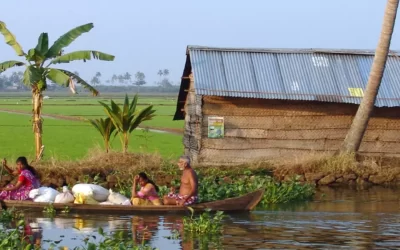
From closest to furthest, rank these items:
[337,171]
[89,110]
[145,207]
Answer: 1. [145,207]
2. [337,171]
3. [89,110]

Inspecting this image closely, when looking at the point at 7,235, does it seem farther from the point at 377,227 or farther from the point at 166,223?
the point at 377,227

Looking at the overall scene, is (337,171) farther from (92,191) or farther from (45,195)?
(45,195)

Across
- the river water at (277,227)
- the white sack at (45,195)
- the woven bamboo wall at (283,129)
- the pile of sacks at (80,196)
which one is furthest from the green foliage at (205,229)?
the woven bamboo wall at (283,129)

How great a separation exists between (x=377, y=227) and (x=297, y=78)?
8.70m

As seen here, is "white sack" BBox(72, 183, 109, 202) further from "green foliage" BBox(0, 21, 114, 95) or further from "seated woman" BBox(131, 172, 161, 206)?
"green foliage" BBox(0, 21, 114, 95)

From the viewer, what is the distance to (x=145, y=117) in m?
21.5

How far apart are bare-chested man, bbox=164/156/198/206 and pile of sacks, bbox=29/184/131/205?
33.0 inches

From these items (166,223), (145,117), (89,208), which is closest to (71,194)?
(89,208)

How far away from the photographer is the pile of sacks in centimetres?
1536

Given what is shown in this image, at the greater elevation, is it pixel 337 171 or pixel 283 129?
pixel 283 129

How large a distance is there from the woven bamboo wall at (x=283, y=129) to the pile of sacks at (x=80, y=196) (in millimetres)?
6295

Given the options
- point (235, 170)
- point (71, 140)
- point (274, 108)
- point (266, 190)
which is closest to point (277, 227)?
point (266, 190)

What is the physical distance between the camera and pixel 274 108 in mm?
21875

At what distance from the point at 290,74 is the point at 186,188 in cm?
806
